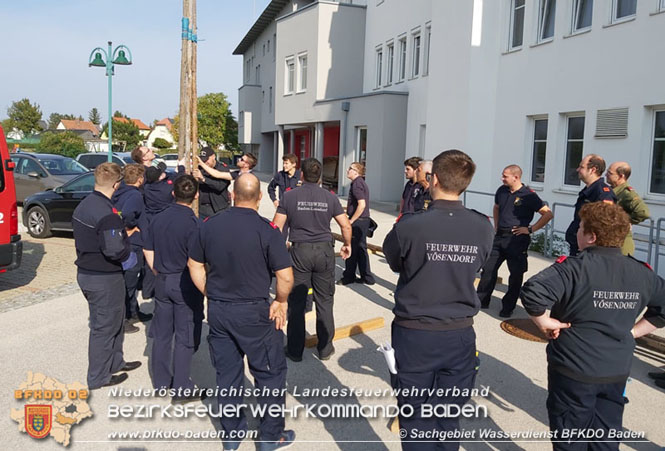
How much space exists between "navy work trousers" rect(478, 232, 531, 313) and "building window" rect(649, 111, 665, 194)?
18.2 ft

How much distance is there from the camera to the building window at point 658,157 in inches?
414

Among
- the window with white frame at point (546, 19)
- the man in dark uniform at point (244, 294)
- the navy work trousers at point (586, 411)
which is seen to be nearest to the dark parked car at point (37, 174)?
the window with white frame at point (546, 19)

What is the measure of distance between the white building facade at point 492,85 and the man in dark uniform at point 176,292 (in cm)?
950

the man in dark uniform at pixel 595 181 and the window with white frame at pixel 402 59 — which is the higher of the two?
the window with white frame at pixel 402 59

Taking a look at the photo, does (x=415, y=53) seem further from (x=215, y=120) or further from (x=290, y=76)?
(x=215, y=120)

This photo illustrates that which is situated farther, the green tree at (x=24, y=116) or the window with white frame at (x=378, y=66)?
the green tree at (x=24, y=116)

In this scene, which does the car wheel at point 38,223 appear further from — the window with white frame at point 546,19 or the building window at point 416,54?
the building window at point 416,54

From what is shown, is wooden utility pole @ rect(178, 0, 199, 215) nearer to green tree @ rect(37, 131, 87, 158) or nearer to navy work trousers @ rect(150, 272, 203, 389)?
navy work trousers @ rect(150, 272, 203, 389)

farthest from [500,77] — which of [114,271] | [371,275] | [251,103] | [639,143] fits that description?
[251,103]

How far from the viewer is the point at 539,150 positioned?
13625 mm

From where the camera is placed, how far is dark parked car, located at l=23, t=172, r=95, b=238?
1214 cm

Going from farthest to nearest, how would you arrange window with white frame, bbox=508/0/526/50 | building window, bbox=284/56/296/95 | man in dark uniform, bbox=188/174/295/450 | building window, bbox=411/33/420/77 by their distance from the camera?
building window, bbox=284/56/296/95, building window, bbox=411/33/420/77, window with white frame, bbox=508/0/526/50, man in dark uniform, bbox=188/174/295/450

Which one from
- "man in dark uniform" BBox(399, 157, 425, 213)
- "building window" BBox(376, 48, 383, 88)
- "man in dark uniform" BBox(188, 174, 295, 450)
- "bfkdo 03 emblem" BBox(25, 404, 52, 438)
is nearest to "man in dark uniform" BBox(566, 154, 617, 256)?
"man in dark uniform" BBox(399, 157, 425, 213)

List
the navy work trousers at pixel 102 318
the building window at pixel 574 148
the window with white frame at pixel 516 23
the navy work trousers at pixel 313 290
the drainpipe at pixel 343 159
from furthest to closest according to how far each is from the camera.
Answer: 1. the drainpipe at pixel 343 159
2. the window with white frame at pixel 516 23
3. the building window at pixel 574 148
4. the navy work trousers at pixel 313 290
5. the navy work trousers at pixel 102 318
